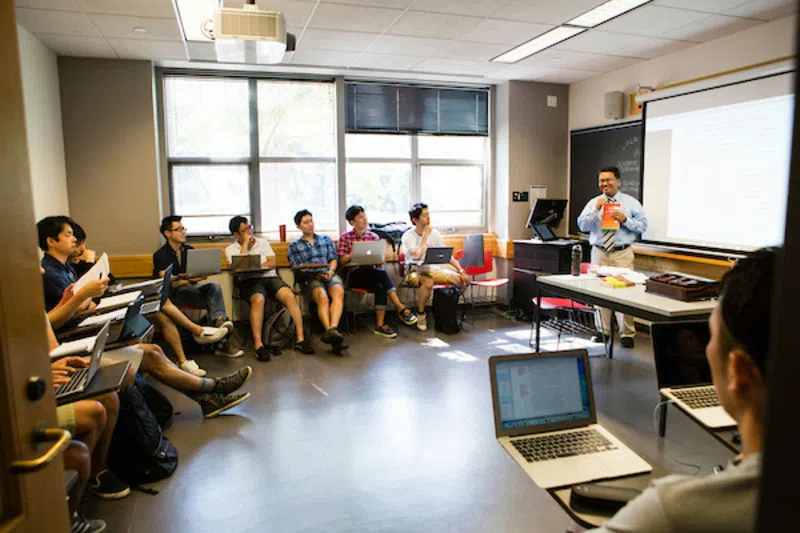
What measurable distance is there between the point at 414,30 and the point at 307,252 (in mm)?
2425

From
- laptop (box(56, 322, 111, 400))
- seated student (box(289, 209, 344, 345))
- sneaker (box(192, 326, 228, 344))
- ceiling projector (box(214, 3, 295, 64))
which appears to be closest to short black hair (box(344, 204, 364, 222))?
seated student (box(289, 209, 344, 345))

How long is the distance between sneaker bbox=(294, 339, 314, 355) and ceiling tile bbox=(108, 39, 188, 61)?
2950 mm

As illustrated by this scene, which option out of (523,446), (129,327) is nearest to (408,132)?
(129,327)

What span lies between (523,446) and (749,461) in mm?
855

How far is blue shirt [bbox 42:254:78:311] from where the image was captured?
2949 mm

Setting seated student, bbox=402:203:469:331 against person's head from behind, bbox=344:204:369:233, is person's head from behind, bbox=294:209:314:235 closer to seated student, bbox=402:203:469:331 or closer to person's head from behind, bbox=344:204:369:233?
person's head from behind, bbox=344:204:369:233

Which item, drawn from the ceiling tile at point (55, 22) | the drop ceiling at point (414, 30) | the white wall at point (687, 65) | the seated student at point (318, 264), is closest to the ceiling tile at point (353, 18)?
the drop ceiling at point (414, 30)

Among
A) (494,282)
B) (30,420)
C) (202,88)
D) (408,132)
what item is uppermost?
(202,88)

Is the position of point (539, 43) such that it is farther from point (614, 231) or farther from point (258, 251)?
point (258, 251)

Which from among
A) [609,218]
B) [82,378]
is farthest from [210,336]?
[609,218]

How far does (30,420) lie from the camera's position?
1102 mm

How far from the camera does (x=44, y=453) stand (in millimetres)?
1145

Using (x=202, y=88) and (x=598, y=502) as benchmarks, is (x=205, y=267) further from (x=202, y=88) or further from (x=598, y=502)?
(x=598, y=502)

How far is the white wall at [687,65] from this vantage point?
13.6ft
